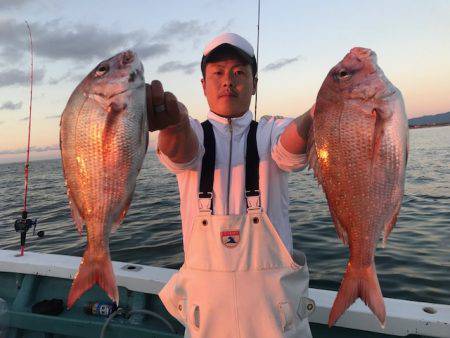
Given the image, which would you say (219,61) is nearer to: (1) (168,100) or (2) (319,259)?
(1) (168,100)

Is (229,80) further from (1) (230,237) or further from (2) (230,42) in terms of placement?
(1) (230,237)

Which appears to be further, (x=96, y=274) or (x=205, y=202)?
(x=205, y=202)

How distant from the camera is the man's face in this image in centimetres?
268

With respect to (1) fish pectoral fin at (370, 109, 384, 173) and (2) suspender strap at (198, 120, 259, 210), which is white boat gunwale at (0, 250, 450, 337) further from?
(1) fish pectoral fin at (370, 109, 384, 173)

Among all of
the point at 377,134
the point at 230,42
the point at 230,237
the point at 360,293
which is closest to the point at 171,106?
the point at 230,42

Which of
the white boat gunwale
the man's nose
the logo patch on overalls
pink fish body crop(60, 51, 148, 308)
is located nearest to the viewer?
pink fish body crop(60, 51, 148, 308)

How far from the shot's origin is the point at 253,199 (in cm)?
252

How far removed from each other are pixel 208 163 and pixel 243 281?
0.83m

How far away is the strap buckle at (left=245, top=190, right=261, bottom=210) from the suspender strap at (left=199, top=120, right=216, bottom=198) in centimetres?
26

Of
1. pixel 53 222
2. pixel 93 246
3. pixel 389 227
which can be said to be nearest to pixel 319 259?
pixel 389 227

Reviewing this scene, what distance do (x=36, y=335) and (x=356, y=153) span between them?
13.6ft

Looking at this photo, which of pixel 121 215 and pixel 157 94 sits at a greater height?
pixel 157 94

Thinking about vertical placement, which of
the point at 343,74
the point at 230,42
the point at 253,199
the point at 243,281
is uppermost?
the point at 230,42

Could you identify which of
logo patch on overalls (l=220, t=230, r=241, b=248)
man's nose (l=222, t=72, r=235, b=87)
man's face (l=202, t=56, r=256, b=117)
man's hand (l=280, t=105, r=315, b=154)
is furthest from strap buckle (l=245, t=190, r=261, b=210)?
man's nose (l=222, t=72, r=235, b=87)
